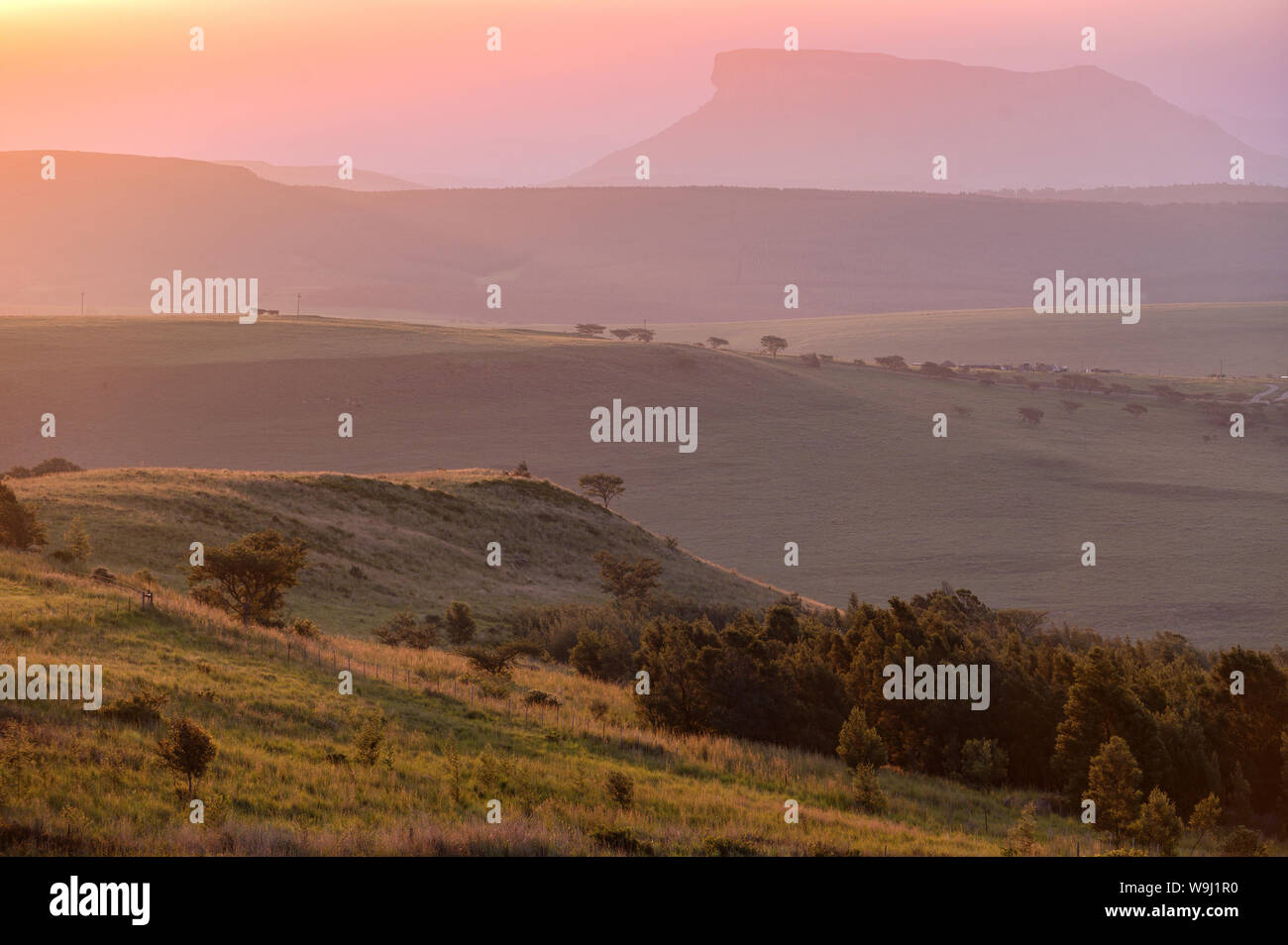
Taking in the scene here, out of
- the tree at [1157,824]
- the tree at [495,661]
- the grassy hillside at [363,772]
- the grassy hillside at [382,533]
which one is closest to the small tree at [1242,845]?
the tree at [1157,824]

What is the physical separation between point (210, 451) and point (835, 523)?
5080 cm

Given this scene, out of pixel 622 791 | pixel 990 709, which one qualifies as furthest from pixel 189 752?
pixel 990 709

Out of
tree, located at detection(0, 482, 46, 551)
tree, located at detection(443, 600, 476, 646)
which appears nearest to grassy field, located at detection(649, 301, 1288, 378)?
tree, located at detection(443, 600, 476, 646)

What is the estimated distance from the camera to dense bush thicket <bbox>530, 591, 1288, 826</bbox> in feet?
63.6

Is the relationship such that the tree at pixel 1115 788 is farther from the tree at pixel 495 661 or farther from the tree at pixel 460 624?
the tree at pixel 460 624

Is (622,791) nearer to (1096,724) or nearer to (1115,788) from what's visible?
(1115,788)

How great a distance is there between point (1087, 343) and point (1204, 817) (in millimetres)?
176626

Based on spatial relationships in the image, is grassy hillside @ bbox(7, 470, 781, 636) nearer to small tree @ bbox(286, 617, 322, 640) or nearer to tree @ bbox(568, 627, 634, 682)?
small tree @ bbox(286, 617, 322, 640)

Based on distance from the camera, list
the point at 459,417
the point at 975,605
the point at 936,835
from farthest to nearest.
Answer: the point at 459,417 → the point at 975,605 → the point at 936,835

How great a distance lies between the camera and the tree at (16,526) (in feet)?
94.5

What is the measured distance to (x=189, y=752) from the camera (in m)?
11.8
